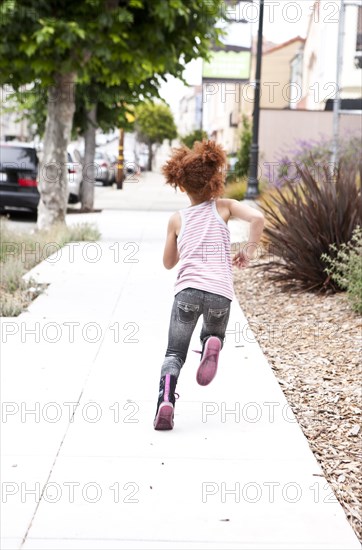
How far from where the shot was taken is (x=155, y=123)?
8094cm

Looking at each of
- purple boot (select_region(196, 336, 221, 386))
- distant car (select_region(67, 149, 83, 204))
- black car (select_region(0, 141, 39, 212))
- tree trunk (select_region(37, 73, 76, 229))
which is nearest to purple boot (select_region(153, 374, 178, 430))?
purple boot (select_region(196, 336, 221, 386))

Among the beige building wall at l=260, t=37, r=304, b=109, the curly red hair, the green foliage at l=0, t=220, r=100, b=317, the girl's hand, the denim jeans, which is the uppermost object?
the beige building wall at l=260, t=37, r=304, b=109

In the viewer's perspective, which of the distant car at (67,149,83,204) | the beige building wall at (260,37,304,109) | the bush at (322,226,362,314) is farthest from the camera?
the beige building wall at (260,37,304,109)

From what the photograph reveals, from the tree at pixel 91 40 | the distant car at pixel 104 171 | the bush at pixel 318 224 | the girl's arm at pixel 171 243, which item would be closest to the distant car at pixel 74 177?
the tree at pixel 91 40

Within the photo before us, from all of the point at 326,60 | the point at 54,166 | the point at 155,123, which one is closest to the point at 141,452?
the point at 54,166

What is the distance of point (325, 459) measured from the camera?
461cm

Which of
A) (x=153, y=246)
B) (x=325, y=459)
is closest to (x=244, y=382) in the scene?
(x=325, y=459)

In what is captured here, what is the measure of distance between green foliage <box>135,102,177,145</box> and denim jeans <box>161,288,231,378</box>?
73792mm

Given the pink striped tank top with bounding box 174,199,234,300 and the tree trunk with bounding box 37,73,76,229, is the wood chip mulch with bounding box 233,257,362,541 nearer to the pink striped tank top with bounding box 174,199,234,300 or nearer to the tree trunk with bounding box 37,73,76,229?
the pink striped tank top with bounding box 174,199,234,300

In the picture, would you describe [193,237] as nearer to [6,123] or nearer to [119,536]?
[119,536]

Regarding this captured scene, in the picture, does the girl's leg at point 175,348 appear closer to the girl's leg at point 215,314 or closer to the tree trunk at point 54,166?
the girl's leg at point 215,314

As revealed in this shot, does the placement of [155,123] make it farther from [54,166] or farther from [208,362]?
[208,362]

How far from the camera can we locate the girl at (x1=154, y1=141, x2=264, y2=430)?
4.88 m

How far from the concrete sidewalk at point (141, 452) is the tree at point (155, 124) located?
72138 millimetres
